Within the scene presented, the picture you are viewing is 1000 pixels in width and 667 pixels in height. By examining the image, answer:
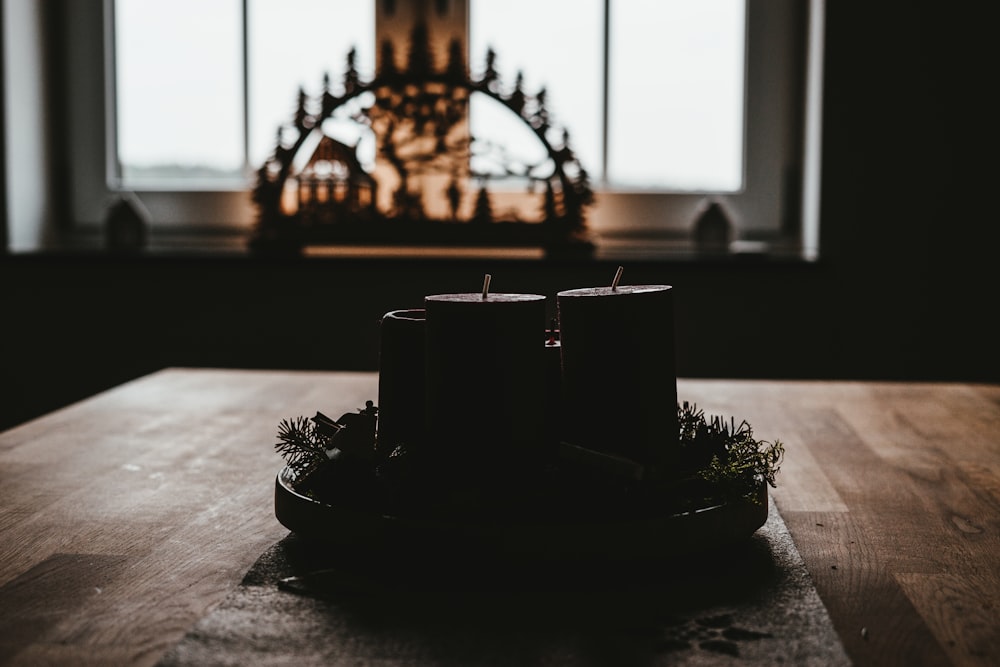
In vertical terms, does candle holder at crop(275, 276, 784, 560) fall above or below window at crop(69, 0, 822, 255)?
below

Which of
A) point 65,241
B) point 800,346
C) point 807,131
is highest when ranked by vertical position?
point 807,131

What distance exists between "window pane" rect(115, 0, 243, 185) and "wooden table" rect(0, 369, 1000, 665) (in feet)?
4.14

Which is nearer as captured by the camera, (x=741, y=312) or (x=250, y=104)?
(x=741, y=312)

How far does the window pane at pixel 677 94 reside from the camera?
7.55 ft

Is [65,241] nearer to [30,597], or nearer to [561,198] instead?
[561,198]

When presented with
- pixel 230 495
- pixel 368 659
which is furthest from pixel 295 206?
pixel 368 659

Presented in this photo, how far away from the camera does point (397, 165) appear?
86.9 inches

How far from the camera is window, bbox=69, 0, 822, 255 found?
7.54 feet

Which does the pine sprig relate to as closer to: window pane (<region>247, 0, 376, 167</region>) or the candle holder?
the candle holder

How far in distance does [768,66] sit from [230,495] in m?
1.86

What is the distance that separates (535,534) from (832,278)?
1.74 meters

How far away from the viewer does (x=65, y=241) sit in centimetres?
246

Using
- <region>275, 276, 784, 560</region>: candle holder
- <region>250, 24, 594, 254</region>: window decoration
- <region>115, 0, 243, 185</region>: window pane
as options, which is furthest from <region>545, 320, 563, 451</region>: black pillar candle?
<region>115, 0, 243, 185</region>: window pane

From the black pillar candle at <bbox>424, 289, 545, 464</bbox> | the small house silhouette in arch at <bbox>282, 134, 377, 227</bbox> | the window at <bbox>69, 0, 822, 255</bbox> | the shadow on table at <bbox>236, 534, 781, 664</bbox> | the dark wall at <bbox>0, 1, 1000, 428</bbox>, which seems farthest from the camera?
the window at <bbox>69, 0, 822, 255</bbox>
